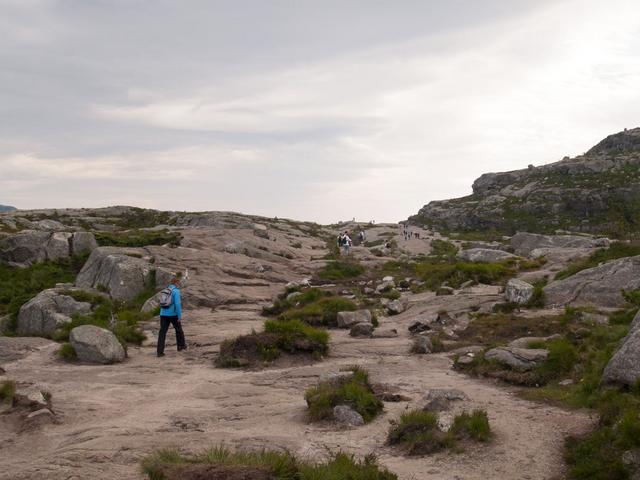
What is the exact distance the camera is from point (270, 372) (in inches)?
602

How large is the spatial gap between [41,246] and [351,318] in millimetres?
22504

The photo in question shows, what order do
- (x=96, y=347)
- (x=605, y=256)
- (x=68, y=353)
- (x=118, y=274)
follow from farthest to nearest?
(x=118, y=274), (x=605, y=256), (x=68, y=353), (x=96, y=347)

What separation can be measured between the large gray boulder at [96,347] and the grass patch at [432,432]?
33.9ft

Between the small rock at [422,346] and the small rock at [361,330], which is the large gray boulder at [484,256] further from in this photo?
the small rock at [422,346]

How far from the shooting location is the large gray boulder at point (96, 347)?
16.3 metres

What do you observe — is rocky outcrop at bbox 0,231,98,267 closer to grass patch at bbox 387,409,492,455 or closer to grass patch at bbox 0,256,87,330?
grass patch at bbox 0,256,87,330

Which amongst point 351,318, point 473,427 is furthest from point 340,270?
point 473,427

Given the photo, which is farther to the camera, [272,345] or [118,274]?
[118,274]

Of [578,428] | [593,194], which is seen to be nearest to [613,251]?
[578,428]

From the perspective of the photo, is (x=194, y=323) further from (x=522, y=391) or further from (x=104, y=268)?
(x=522, y=391)

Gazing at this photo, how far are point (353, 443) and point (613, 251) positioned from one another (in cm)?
1987

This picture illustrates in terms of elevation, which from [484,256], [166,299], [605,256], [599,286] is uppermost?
[605,256]

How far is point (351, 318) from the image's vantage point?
853 inches

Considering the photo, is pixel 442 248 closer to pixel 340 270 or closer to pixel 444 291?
pixel 340 270
